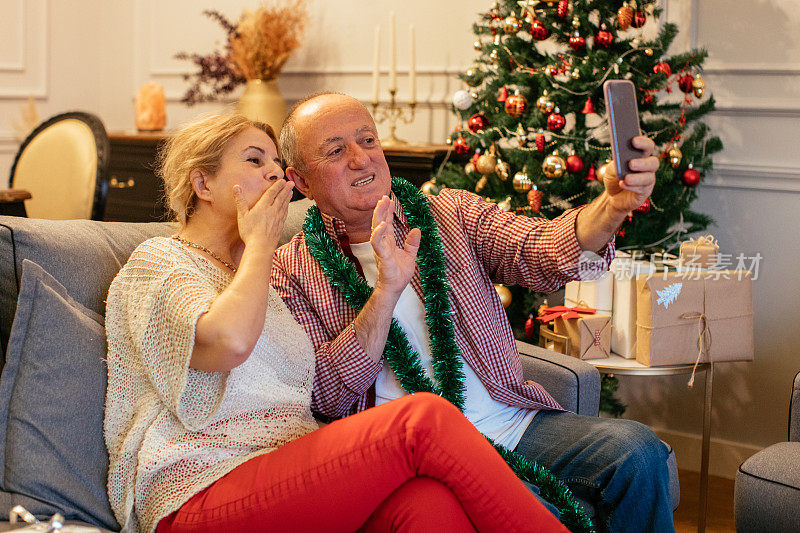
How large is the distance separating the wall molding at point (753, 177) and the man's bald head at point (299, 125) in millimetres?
1545

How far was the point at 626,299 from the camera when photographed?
238 centimetres

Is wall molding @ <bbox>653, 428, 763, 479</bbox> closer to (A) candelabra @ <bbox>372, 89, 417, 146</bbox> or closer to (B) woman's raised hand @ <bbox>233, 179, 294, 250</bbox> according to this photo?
(A) candelabra @ <bbox>372, 89, 417, 146</bbox>

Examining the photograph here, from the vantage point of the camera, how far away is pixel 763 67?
2.80 meters

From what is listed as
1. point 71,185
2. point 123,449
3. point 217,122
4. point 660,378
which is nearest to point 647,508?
point 123,449

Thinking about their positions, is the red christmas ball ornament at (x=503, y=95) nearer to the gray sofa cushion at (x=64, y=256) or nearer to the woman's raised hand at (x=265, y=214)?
the woman's raised hand at (x=265, y=214)

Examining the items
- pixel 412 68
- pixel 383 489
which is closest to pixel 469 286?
pixel 383 489

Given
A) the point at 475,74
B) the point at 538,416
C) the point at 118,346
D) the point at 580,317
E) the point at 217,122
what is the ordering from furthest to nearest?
the point at 475,74, the point at 580,317, the point at 538,416, the point at 217,122, the point at 118,346

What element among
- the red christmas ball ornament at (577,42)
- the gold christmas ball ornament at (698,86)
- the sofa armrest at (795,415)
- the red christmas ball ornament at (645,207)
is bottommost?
the sofa armrest at (795,415)

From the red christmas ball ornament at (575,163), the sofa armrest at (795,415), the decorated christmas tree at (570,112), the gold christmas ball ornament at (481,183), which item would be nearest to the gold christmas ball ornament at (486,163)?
the decorated christmas tree at (570,112)

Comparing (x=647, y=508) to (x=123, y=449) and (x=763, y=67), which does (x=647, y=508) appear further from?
(x=763, y=67)

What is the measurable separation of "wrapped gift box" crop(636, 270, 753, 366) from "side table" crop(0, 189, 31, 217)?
1.96 m

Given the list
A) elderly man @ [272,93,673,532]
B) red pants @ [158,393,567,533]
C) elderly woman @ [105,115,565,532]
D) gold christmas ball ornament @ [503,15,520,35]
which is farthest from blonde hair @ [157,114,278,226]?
gold christmas ball ornament @ [503,15,520,35]

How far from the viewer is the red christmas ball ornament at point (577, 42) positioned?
253 centimetres

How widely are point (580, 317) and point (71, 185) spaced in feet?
6.36
